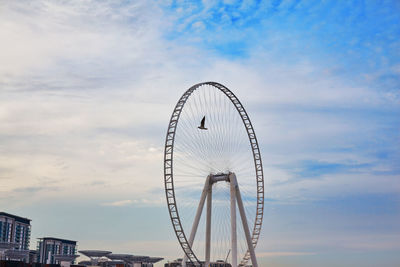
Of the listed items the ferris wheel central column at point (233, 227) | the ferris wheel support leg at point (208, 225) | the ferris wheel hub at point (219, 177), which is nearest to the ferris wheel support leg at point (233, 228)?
the ferris wheel central column at point (233, 227)

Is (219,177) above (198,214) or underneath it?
above

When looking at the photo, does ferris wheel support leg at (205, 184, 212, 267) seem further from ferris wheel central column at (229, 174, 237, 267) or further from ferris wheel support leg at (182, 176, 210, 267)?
ferris wheel central column at (229, 174, 237, 267)

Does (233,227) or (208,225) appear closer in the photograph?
(233,227)

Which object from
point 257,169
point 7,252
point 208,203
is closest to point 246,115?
point 257,169

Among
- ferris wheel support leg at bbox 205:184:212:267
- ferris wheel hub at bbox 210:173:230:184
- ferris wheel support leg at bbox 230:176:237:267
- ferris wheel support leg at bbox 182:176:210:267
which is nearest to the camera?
ferris wheel support leg at bbox 230:176:237:267

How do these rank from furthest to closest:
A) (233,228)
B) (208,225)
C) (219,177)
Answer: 1. (219,177)
2. (208,225)
3. (233,228)

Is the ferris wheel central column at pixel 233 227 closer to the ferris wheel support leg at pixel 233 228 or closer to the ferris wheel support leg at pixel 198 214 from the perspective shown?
the ferris wheel support leg at pixel 233 228

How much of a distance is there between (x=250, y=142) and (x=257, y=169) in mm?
5210

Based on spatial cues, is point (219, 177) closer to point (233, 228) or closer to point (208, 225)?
point (208, 225)

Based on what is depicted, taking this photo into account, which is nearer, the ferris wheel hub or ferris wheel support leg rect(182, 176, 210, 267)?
ferris wheel support leg rect(182, 176, 210, 267)

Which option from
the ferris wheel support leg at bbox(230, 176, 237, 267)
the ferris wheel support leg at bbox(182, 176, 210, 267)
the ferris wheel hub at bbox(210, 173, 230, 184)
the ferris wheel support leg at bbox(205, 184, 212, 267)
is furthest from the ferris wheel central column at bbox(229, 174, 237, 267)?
the ferris wheel support leg at bbox(182, 176, 210, 267)

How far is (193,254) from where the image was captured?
6750cm

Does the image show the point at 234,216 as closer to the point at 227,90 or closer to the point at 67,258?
the point at 227,90

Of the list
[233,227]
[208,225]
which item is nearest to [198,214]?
[208,225]
